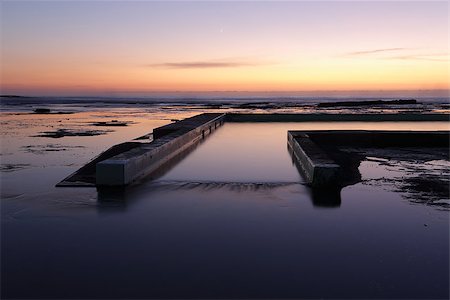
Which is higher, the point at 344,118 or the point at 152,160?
the point at 344,118

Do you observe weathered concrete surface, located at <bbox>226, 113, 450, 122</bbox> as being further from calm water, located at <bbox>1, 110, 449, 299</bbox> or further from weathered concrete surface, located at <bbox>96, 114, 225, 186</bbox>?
calm water, located at <bbox>1, 110, 449, 299</bbox>

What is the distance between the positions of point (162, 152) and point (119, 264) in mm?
5048

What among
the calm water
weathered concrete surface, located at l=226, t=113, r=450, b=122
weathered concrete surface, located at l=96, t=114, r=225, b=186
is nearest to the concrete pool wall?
weathered concrete surface, located at l=96, t=114, r=225, b=186

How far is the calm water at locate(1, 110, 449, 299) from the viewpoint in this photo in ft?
10.5

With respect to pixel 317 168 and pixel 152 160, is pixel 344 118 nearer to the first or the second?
pixel 152 160

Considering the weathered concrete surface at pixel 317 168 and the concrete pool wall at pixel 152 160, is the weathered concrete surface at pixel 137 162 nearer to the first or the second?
the concrete pool wall at pixel 152 160

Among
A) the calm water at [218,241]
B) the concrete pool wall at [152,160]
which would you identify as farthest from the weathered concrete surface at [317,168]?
the calm water at [218,241]

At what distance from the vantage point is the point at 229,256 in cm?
378

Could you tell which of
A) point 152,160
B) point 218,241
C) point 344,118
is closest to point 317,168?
point 218,241

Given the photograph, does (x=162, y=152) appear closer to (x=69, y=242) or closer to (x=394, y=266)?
(x=69, y=242)

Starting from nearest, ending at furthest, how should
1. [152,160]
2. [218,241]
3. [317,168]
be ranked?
[218,241] < [317,168] < [152,160]

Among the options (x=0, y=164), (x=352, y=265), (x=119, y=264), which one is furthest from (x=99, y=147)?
(x=352, y=265)

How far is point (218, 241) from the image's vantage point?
417 cm

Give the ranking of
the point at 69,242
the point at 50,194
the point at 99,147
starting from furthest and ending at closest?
the point at 99,147 < the point at 50,194 < the point at 69,242
